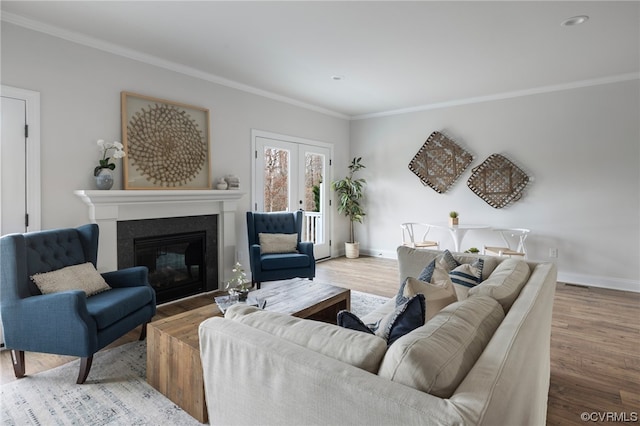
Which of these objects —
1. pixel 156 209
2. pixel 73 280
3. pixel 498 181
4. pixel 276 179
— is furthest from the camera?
pixel 276 179

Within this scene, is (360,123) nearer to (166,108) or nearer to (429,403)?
(166,108)

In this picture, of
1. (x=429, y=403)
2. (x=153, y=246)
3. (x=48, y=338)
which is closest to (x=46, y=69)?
(x=153, y=246)

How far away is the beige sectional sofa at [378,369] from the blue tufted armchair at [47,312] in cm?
130

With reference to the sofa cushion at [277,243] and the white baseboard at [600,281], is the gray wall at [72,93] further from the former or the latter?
the white baseboard at [600,281]

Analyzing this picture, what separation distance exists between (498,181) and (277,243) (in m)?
3.34

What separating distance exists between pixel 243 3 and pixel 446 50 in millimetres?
2018

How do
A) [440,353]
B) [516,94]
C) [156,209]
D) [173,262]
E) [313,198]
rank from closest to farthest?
[440,353], [156,209], [173,262], [516,94], [313,198]

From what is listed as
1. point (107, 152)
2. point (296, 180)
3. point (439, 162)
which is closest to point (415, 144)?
point (439, 162)

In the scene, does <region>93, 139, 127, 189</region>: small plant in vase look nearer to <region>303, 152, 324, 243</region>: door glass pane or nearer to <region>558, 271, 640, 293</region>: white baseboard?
<region>303, 152, 324, 243</region>: door glass pane

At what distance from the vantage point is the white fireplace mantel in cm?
328

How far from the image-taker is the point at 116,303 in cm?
246

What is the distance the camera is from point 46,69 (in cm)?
304

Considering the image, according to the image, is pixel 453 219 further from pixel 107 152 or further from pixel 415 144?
pixel 107 152

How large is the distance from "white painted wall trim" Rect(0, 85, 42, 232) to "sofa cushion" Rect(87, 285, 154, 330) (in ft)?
3.18
